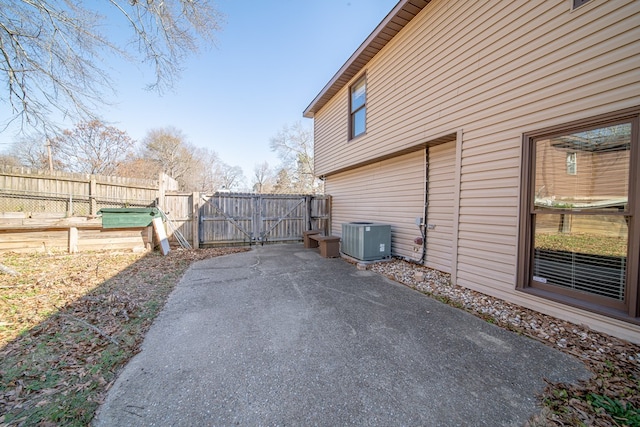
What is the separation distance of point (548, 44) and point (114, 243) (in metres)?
9.34

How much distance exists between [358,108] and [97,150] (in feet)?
65.4

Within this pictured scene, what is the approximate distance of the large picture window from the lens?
238cm

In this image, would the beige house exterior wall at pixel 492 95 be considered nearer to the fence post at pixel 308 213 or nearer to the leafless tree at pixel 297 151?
the fence post at pixel 308 213

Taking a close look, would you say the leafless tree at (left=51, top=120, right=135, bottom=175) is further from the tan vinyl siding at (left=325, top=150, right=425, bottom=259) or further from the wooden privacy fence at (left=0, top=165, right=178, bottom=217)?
the tan vinyl siding at (left=325, top=150, right=425, bottom=259)

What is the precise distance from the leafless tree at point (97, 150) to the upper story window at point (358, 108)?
658 inches

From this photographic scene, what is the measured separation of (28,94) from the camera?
12.6ft

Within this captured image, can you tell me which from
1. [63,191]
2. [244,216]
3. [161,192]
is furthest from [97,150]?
[244,216]

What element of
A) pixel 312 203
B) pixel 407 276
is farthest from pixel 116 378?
pixel 312 203

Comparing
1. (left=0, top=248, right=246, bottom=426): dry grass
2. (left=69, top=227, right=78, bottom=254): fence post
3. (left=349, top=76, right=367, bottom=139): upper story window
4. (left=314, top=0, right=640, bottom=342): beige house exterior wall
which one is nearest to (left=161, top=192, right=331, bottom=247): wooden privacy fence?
(left=69, top=227, right=78, bottom=254): fence post

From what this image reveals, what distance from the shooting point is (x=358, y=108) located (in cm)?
689

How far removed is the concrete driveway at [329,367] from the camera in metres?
1.60

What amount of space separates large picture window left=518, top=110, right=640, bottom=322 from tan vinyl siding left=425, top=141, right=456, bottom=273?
1389mm

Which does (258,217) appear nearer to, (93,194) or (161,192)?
(161,192)

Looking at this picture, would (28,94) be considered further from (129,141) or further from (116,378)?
(129,141)
